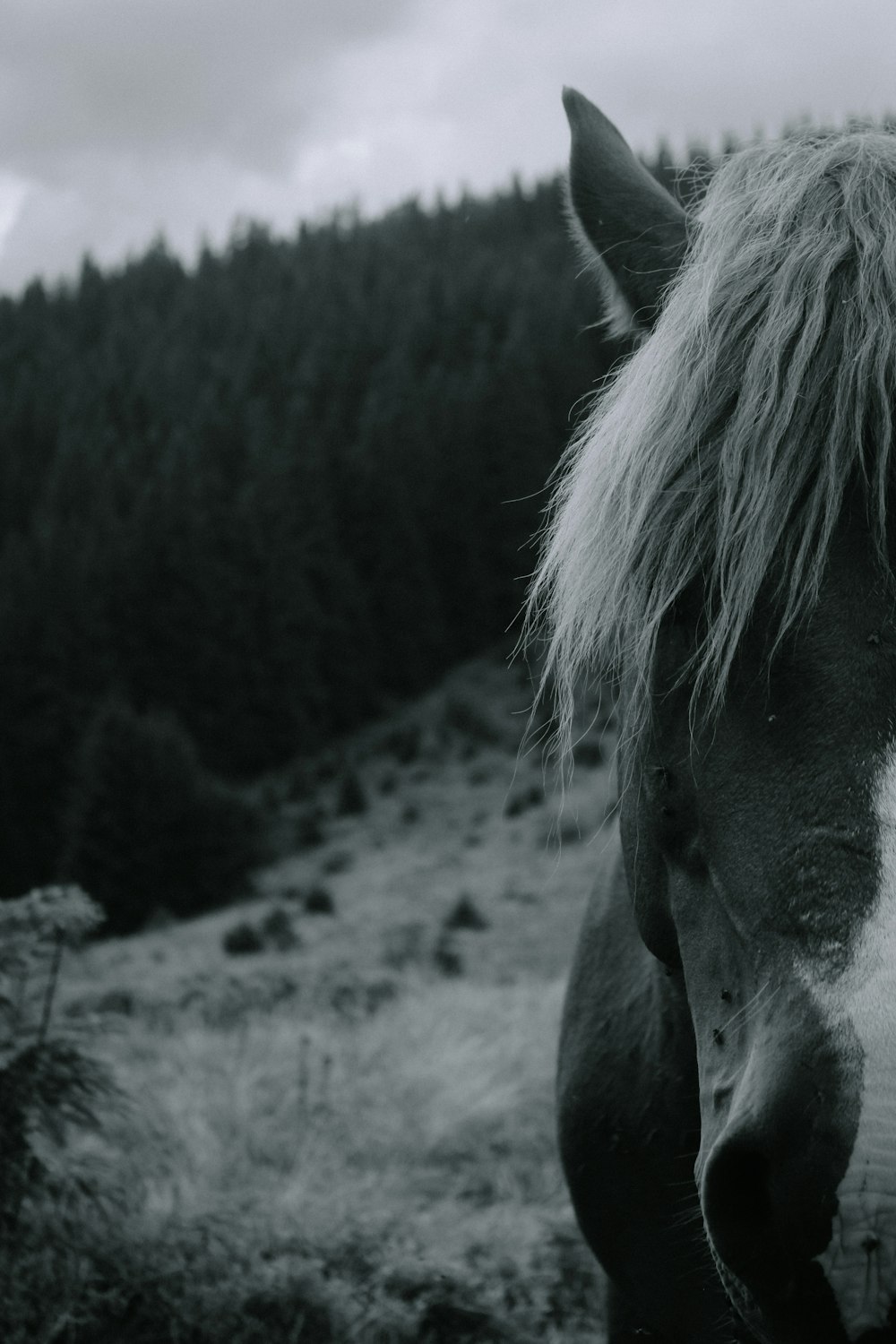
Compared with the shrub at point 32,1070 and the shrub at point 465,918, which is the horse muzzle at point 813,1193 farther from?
the shrub at point 465,918

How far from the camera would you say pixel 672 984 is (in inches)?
92.8

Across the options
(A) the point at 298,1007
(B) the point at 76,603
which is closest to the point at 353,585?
(B) the point at 76,603

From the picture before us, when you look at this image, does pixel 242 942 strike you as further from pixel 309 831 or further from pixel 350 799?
pixel 350 799

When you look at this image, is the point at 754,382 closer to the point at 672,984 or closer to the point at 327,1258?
the point at 672,984

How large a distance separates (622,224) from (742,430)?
766mm

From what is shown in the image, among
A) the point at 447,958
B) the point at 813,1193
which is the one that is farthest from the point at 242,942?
the point at 813,1193

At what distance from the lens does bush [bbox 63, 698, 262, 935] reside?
30.8 metres

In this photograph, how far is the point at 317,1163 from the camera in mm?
6305

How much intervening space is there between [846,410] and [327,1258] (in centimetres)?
397

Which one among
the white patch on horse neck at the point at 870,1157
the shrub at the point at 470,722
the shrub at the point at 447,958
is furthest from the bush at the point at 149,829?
the white patch on horse neck at the point at 870,1157

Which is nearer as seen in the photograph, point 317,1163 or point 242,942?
point 317,1163

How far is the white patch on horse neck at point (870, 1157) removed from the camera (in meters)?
1.24

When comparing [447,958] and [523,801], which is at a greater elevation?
[523,801]

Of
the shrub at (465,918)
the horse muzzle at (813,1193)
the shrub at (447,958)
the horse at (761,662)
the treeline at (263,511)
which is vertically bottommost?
the horse muzzle at (813,1193)
